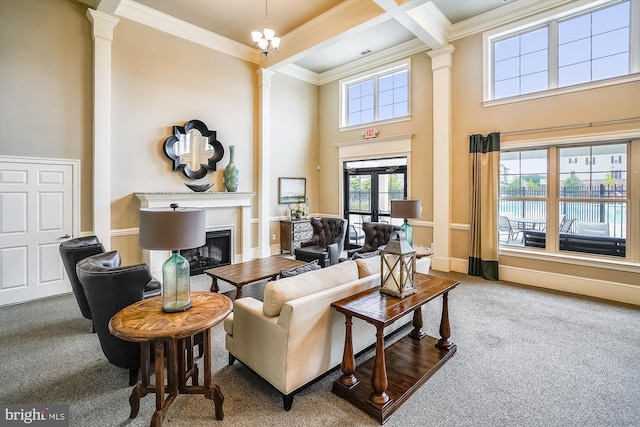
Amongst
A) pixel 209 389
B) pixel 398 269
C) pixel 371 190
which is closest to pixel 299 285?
pixel 398 269

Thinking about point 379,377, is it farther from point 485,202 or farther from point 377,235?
point 485,202

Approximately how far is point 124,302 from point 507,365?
315cm

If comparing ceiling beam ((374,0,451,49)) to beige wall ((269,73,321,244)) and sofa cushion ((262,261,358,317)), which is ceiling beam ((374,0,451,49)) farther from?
sofa cushion ((262,261,358,317))

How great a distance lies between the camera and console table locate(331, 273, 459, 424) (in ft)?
6.71

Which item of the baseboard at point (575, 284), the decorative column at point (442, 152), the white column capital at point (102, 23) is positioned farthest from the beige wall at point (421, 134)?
the white column capital at point (102, 23)

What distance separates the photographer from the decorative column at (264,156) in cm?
653

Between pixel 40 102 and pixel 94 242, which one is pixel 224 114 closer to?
pixel 40 102

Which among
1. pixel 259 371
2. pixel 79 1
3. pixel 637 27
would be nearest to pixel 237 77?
pixel 79 1

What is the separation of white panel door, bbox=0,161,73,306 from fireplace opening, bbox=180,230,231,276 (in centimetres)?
178

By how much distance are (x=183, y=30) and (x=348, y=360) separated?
5960 mm

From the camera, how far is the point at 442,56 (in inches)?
218

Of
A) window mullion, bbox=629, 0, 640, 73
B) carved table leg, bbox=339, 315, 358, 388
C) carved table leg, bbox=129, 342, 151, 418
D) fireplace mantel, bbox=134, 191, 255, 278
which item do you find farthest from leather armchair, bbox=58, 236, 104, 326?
window mullion, bbox=629, 0, 640, 73

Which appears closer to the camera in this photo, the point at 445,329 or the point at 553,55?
the point at 445,329

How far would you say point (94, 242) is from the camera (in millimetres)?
3504
